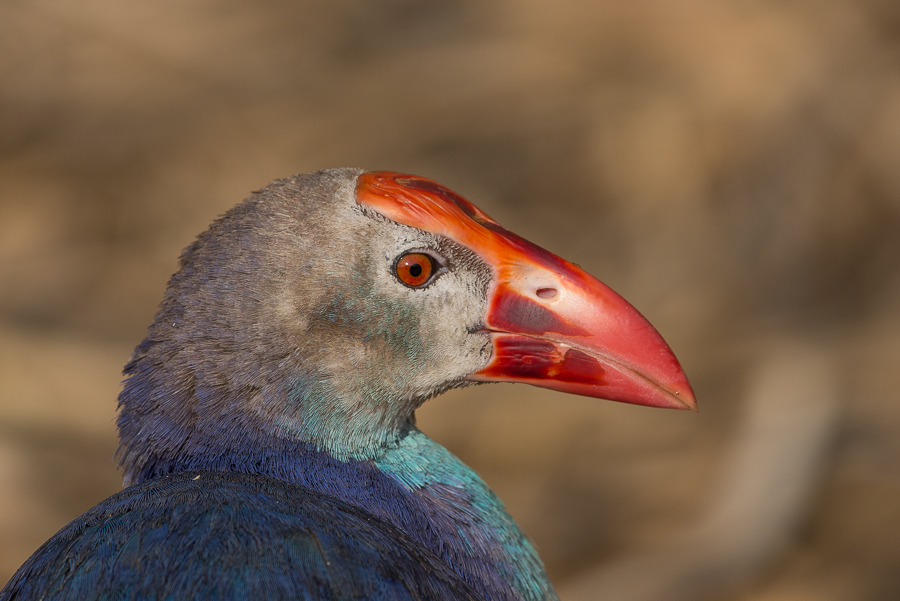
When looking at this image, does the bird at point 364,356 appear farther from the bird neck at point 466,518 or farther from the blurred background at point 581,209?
the blurred background at point 581,209

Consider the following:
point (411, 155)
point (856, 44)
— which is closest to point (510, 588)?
point (411, 155)

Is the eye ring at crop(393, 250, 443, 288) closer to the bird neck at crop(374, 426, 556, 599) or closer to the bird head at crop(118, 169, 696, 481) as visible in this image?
Result: the bird head at crop(118, 169, 696, 481)

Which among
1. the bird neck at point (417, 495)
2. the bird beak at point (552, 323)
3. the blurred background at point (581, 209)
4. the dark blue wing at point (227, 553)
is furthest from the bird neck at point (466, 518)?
the blurred background at point (581, 209)

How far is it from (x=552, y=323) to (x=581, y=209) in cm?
378

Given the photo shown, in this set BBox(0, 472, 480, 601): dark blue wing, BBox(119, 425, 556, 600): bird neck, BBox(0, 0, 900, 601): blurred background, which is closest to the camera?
BBox(0, 472, 480, 601): dark blue wing

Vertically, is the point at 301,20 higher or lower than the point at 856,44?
lower

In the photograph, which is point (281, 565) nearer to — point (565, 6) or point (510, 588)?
point (510, 588)

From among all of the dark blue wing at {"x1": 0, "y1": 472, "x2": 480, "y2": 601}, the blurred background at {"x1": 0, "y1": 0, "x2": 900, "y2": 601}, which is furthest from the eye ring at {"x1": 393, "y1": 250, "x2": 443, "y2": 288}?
the blurred background at {"x1": 0, "y1": 0, "x2": 900, "y2": 601}

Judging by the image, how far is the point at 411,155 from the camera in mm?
5387

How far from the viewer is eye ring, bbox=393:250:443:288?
6.22 feet

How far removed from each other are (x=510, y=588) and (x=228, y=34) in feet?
14.1

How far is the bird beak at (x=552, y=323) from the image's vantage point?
1902 millimetres

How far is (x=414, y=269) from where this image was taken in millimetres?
1902

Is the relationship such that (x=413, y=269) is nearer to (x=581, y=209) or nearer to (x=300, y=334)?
(x=300, y=334)
